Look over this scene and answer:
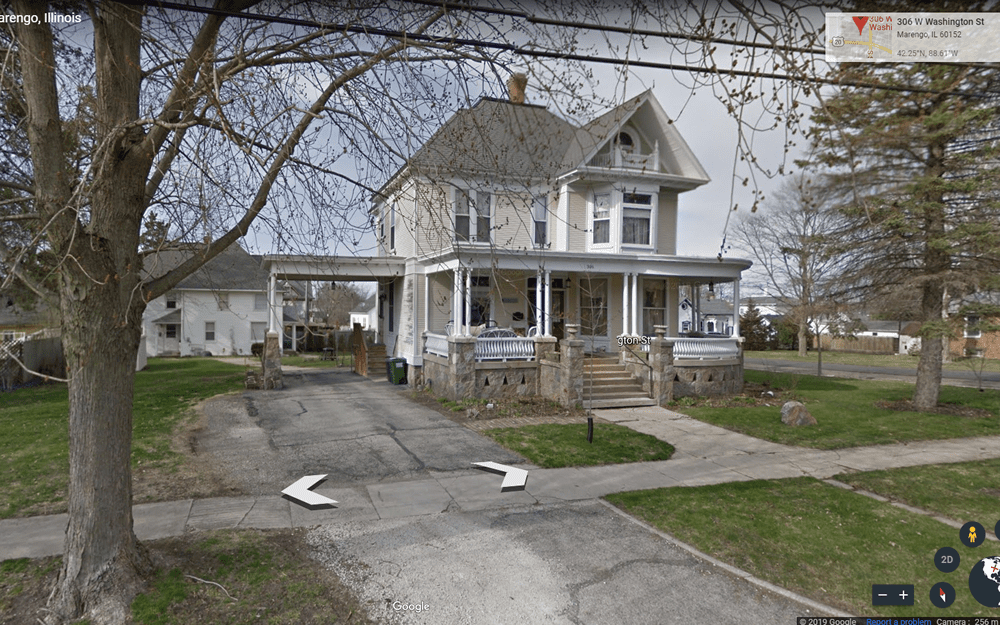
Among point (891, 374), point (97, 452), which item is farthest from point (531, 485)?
point (891, 374)

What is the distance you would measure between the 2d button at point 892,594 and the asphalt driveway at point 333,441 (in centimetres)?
505

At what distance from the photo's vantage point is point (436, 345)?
15.9 meters

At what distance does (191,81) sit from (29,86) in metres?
1.10

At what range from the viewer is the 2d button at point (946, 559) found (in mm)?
5165

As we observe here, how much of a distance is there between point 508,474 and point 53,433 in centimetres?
880

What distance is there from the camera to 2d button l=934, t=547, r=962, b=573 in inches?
203

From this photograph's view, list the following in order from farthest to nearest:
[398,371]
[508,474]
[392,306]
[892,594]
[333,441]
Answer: [392,306] < [398,371] < [333,441] < [508,474] < [892,594]

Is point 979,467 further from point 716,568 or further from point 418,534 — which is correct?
point 418,534

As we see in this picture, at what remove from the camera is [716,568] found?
514 centimetres

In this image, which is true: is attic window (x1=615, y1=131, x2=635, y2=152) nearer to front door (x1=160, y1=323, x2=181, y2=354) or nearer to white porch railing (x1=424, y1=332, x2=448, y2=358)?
white porch railing (x1=424, y1=332, x2=448, y2=358)

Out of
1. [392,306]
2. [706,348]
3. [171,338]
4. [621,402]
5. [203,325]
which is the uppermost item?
[392,306]

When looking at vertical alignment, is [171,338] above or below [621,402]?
above

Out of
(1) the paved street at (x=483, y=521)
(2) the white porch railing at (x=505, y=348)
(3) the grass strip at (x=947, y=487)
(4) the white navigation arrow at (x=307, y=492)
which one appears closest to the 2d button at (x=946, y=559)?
(3) the grass strip at (x=947, y=487)

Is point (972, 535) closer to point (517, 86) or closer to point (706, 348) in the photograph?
point (517, 86)
